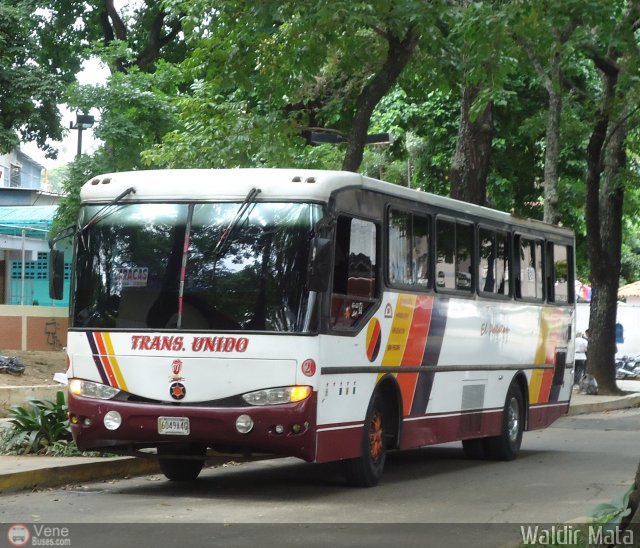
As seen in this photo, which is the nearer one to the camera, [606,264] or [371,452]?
[371,452]

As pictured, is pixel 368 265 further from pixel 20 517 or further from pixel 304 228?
pixel 20 517

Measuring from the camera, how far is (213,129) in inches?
901

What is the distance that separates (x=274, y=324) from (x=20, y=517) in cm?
273

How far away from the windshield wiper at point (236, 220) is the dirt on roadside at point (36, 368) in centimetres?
934

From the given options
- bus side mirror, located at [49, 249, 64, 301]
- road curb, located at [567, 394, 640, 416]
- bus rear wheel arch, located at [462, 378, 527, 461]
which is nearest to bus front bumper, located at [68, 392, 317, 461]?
bus side mirror, located at [49, 249, 64, 301]

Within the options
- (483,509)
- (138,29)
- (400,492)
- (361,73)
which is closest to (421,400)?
(400,492)

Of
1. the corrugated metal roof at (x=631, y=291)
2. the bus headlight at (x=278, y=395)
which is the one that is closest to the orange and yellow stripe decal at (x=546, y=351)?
the bus headlight at (x=278, y=395)

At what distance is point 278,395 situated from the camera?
11414mm

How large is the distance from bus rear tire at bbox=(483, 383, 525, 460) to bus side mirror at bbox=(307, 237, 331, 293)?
5.74 meters

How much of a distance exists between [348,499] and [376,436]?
1.28 meters

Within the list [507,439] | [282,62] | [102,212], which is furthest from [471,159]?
[102,212]

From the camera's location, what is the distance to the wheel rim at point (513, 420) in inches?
652

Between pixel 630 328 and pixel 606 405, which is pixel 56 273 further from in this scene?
pixel 630 328

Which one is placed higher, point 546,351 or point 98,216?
point 98,216
